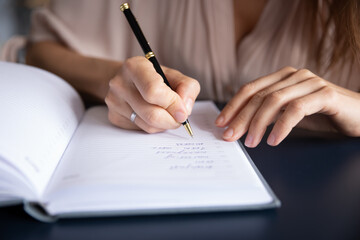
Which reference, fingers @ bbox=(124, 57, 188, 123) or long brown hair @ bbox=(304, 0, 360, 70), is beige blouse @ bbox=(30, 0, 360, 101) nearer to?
long brown hair @ bbox=(304, 0, 360, 70)

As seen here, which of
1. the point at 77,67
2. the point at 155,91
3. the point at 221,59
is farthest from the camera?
the point at 221,59

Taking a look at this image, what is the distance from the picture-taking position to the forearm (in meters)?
0.73

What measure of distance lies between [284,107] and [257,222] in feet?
0.75

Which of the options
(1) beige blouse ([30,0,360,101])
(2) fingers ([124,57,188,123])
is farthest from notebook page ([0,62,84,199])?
(1) beige blouse ([30,0,360,101])

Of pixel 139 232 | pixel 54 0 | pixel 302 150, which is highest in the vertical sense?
pixel 54 0

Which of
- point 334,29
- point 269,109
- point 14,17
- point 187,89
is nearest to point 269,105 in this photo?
point 269,109

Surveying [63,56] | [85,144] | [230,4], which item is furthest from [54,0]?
[85,144]

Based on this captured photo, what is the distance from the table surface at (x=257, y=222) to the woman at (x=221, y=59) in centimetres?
10

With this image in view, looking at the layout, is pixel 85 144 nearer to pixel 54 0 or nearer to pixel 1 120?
pixel 1 120

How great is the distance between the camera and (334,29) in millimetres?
807

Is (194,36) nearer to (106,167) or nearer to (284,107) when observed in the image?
(284,107)

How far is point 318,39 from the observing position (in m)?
0.84

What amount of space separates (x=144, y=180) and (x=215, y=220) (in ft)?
0.29

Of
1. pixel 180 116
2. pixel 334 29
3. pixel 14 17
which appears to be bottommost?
pixel 334 29
